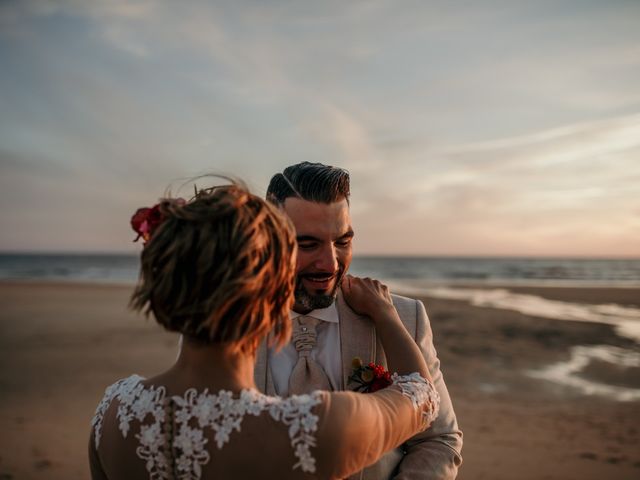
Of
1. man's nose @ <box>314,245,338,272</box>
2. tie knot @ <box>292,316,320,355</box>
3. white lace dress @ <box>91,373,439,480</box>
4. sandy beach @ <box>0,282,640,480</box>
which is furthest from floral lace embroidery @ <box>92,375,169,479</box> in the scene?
sandy beach @ <box>0,282,640,480</box>

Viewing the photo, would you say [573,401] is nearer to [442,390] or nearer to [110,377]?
[442,390]

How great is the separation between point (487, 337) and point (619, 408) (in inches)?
202

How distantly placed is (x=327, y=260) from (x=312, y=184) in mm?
457

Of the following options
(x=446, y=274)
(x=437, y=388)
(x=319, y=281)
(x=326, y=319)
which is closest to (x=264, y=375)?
(x=326, y=319)

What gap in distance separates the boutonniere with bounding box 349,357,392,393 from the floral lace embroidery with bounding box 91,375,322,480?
0.67 m

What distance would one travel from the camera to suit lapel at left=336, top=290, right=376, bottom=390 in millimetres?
2580

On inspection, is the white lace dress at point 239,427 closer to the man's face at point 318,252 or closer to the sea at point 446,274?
the man's face at point 318,252

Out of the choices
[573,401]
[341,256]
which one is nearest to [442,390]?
[341,256]

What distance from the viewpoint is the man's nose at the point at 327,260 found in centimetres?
260

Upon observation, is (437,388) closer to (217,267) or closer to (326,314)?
(326,314)

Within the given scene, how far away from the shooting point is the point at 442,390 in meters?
2.51

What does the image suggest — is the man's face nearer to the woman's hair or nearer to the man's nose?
the man's nose

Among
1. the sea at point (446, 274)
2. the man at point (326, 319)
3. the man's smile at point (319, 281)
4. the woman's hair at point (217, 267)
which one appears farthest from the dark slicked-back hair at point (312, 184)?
the sea at point (446, 274)

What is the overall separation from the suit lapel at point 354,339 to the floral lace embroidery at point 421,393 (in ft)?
1.68
